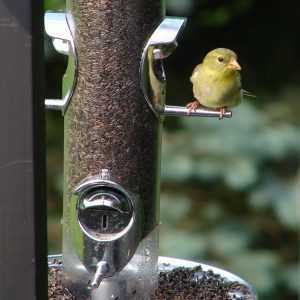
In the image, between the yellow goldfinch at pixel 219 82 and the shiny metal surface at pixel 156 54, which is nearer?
the shiny metal surface at pixel 156 54

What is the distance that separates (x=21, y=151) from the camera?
2033 mm

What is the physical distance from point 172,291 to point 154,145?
16.5 inches

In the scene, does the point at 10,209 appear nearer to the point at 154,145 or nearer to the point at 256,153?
the point at 154,145

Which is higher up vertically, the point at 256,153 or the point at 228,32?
the point at 228,32

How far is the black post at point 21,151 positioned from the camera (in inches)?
79.4

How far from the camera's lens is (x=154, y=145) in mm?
3070

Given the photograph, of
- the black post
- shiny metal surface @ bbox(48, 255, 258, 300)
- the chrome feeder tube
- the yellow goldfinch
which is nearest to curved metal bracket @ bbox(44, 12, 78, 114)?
the chrome feeder tube

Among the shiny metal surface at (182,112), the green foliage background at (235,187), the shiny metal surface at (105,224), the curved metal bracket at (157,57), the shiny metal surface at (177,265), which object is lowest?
the green foliage background at (235,187)

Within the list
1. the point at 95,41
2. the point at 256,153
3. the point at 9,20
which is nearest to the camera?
the point at 9,20

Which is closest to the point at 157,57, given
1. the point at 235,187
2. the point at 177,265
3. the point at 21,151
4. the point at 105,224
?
the point at 105,224

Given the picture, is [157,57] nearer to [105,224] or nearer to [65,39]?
[65,39]

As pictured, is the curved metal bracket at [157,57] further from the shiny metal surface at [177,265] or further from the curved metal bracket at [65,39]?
the shiny metal surface at [177,265]

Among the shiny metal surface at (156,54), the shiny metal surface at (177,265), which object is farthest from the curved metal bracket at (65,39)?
the shiny metal surface at (177,265)

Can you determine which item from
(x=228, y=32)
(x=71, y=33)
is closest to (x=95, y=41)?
(x=71, y=33)
